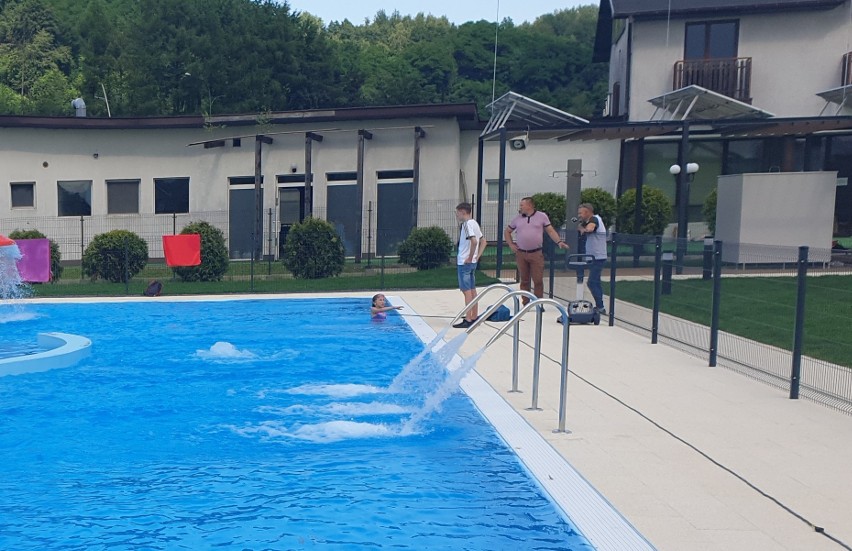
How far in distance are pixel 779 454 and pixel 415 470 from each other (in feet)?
8.82

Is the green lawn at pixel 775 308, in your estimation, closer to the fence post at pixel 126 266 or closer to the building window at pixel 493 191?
the fence post at pixel 126 266

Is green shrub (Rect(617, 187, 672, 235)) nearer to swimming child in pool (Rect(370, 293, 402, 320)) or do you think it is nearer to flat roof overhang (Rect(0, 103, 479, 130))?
flat roof overhang (Rect(0, 103, 479, 130))

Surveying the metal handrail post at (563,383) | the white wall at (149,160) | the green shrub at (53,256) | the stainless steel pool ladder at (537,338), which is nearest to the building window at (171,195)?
the white wall at (149,160)

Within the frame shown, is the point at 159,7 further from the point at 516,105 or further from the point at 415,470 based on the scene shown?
the point at 415,470

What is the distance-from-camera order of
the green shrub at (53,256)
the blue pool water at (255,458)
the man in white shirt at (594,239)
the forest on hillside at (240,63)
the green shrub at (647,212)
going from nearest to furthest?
the blue pool water at (255,458)
the man in white shirt at (594,239)
the green shrub at (53,256)
the green shrub at (647,212)
the forest on hillside at (240,63)

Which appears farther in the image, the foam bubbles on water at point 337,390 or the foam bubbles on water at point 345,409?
the foam bubbles on water at point 337,390

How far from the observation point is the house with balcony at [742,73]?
24.4 m

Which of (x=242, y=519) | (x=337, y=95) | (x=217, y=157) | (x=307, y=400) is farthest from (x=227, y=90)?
(x=242, y=519)

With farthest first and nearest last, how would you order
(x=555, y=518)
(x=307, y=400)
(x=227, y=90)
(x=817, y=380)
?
(x=227, y=90) < (x=307, y=400) < (x=817, y=380) < (x=555, y=518)

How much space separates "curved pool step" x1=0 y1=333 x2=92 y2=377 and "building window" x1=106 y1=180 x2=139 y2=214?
15445 millimetres

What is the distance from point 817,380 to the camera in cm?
786

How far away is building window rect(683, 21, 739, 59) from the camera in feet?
82.3

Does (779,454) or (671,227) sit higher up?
(671,227)

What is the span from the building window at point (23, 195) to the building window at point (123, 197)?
8.34ft
